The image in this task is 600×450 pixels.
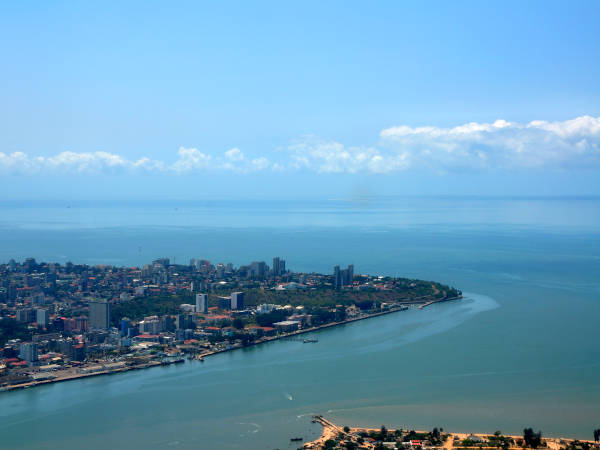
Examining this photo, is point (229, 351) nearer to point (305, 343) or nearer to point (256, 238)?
point (305, 343)

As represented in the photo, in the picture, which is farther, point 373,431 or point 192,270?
point 192,270

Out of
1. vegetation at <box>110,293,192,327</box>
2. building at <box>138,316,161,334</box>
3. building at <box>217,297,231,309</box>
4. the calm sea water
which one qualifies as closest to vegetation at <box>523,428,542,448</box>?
the calm sea water

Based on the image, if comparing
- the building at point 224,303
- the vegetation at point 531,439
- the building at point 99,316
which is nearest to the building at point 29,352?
the building at point 99,316

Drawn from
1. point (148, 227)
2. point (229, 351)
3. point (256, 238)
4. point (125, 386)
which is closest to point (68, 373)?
point (125, 386)

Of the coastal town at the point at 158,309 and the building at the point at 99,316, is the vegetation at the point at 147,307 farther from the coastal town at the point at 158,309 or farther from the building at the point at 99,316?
the building at the point at 99,316

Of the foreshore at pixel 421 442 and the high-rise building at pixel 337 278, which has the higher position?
the high-rise building at pixel 337 278

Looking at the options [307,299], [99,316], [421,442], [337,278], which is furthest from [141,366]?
[337,278]

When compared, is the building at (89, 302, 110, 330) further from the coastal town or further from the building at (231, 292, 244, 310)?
the building at (231, 292, 244, 310)
